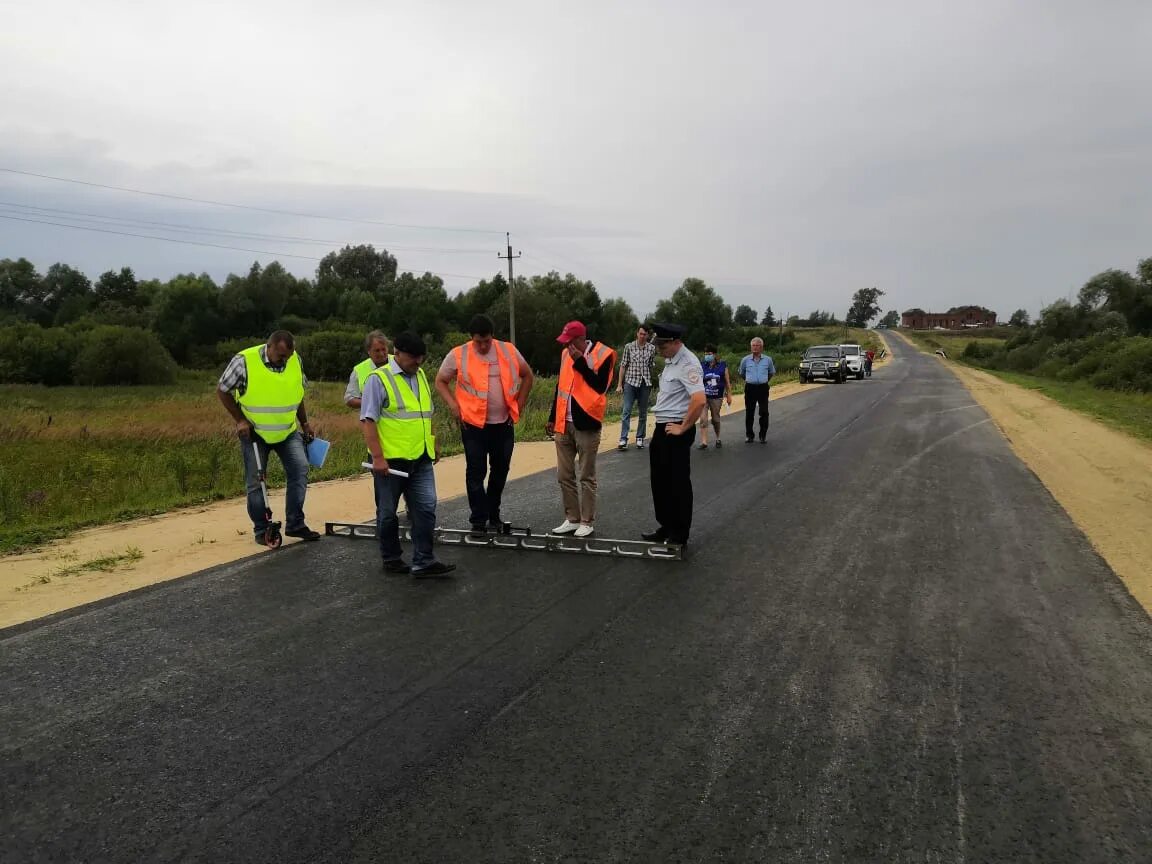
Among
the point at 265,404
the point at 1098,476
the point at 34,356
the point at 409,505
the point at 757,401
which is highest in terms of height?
the point at 34,356

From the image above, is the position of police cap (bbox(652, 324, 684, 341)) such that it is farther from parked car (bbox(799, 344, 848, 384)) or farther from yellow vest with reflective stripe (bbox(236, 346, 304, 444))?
parked car (bbox(799, 344, 848, 384))

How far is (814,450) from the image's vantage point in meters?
13.1

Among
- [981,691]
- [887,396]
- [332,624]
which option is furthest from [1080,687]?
[887,396]

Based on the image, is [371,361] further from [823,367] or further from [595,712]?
[823,367]

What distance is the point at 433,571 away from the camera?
234 inches

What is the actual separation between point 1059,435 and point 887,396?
10877 millimetres

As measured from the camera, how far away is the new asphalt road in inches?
110

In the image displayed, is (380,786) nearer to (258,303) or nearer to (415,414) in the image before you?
(415,414)

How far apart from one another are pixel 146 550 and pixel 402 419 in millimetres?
2783

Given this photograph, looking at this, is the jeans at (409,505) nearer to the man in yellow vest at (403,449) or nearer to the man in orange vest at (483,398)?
the man in yellow vest at (403,449)

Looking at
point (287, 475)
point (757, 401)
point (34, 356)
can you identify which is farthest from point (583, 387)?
point (34, 356)

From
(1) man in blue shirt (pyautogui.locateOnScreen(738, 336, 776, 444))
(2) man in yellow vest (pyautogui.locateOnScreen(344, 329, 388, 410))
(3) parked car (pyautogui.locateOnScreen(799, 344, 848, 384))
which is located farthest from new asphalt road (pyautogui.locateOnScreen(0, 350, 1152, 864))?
(3) parked car (pyautogui.locateOnScreen(799, 344, 848, 384))

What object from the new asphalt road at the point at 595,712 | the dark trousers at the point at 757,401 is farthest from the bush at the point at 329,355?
the new asphalt road at the point at 595,712

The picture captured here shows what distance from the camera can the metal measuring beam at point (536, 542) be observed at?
21.4ft
